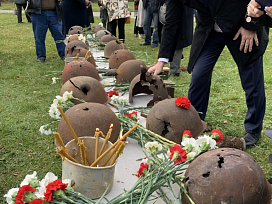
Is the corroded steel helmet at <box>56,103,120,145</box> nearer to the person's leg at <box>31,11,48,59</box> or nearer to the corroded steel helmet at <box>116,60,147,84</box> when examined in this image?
the corroded steel helmet at <box>116,60,147,84</box>

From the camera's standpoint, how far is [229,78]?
6359 mm

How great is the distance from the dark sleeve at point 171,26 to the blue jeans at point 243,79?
343 mm

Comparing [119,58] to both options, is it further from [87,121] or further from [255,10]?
[255,10]

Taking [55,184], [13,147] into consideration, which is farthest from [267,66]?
[55,184]

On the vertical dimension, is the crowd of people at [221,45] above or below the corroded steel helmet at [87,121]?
above

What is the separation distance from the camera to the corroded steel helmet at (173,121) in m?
2.45

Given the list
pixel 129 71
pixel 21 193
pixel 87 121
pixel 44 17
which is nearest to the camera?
pixel 21 193

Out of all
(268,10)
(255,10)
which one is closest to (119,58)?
(255,10)

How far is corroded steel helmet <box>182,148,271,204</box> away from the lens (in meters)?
1.53

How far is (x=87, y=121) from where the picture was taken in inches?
90.7

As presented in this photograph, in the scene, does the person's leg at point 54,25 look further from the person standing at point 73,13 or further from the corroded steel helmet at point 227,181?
the corroded steel helmet at point 227,181

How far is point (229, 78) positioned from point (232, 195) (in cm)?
517

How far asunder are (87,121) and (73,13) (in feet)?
20.9

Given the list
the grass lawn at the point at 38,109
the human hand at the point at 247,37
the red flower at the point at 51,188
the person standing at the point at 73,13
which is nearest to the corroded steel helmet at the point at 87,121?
the red flower at the point at 51,188
